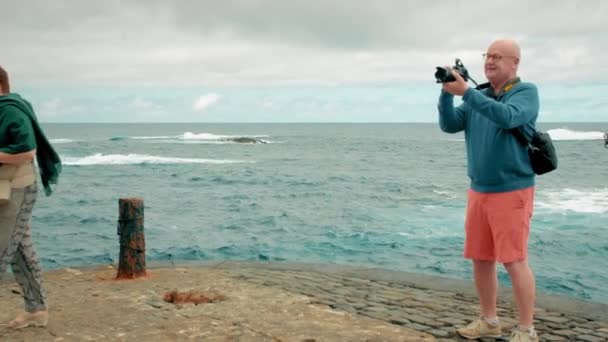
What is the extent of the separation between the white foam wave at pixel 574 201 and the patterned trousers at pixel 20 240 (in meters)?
17.4

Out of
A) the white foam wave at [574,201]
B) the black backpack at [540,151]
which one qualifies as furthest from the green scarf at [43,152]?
the white foam wave at [574,201]

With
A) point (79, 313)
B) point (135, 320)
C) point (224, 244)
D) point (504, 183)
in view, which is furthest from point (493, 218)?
point (224, 244)

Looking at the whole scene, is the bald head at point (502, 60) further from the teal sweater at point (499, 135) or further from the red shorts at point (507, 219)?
the red shorts at point (507, 219)

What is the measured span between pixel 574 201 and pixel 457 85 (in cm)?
2001

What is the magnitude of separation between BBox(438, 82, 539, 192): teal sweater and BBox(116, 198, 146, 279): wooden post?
143 inches

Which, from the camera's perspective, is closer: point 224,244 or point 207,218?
point 224,244

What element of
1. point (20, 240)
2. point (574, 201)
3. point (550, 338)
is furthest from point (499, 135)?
point (574, 201)

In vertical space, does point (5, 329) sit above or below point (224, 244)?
above

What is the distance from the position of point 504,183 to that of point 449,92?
0.65m

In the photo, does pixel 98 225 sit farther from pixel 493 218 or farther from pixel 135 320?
pixel 493 218

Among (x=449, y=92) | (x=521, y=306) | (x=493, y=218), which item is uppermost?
(x=449, y=92)

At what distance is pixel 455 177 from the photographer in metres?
33.1

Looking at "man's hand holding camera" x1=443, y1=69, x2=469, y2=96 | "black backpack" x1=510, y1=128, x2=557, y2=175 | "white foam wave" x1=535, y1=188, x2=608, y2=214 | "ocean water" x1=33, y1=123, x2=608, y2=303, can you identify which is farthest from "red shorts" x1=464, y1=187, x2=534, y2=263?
"white foam wave" x1=535, y1=188, x2=608, y2=214

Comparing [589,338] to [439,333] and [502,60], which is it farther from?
[502,60]
